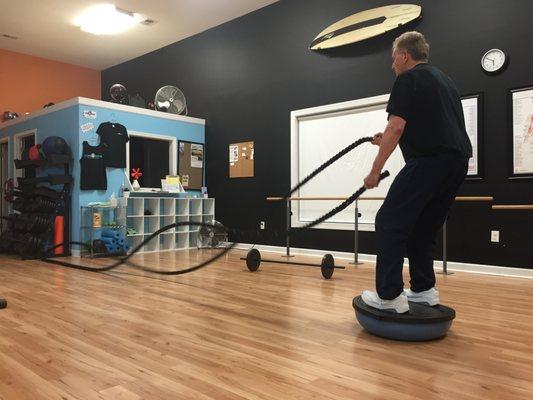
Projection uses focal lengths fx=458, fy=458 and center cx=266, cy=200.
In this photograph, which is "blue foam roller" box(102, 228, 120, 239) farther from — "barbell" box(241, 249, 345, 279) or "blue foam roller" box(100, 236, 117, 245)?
"barbell" box(241, 249, 345, 279)

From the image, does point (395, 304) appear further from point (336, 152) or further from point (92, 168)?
point (92, 168)

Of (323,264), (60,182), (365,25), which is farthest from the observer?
(60,182)

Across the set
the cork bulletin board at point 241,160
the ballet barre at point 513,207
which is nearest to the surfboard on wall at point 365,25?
the cork bulletin board at point 241,160

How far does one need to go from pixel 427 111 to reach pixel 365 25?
4007 millimetres

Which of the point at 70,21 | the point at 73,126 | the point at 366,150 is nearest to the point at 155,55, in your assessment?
the point at 70,21

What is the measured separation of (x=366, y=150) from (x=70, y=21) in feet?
18.0

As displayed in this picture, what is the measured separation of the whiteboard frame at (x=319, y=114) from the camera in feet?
19.3

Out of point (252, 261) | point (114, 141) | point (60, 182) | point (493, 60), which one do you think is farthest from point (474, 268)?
point (60, 182)

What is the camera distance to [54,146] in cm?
622

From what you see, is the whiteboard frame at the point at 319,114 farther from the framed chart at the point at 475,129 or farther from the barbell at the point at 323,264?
the barbell at the point at 323,264

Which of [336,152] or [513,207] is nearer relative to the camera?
[513,207]

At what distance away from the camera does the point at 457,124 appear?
7.86 feet

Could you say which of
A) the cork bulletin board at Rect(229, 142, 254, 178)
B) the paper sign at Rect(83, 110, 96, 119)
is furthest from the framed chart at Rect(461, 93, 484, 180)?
the paper sign at Rect(83, 110, 96, 119)

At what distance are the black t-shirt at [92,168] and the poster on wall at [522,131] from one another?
5.20 meters
